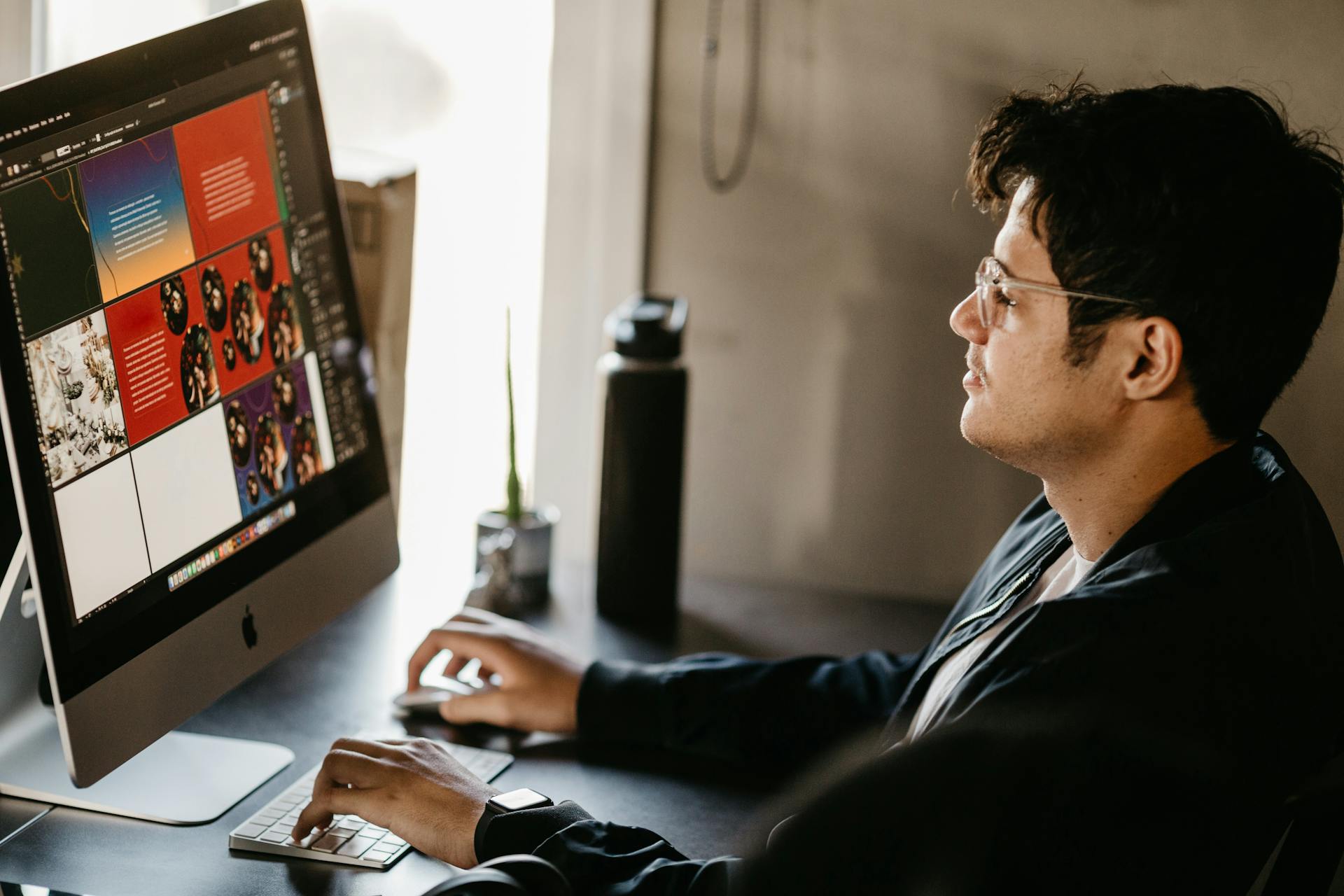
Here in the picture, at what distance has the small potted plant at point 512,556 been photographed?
5.20 ft

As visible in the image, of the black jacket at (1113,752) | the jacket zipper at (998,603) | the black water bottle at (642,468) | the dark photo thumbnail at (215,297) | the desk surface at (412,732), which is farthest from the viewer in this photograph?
the black water bottle at (642,468)

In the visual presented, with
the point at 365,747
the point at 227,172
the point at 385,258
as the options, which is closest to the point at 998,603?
the point at 365,747

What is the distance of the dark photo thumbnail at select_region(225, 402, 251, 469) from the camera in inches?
43.4

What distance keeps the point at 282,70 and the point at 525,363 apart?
88cm

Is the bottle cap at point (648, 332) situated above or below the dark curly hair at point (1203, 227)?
below

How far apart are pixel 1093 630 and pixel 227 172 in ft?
2.65

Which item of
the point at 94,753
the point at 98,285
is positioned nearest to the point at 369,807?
the point at 94,753

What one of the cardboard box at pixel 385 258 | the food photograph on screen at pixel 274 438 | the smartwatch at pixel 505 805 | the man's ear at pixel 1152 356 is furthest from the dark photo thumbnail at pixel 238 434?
the man's ear at pixel 1152 356

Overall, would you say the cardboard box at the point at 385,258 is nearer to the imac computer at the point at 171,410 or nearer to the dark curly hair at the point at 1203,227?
the imac computer at the point at 171,410

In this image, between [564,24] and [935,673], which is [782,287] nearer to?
[564,24]

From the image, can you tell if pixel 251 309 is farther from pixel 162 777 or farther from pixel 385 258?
pixel 385 258

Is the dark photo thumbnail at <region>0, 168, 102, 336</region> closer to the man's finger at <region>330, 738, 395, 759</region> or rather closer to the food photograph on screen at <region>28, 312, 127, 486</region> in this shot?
the food photograph on screen at <region>28, 312, 127, 486</region>

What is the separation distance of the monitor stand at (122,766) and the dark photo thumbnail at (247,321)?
0.27 meters

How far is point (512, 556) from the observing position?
5.24 feet
